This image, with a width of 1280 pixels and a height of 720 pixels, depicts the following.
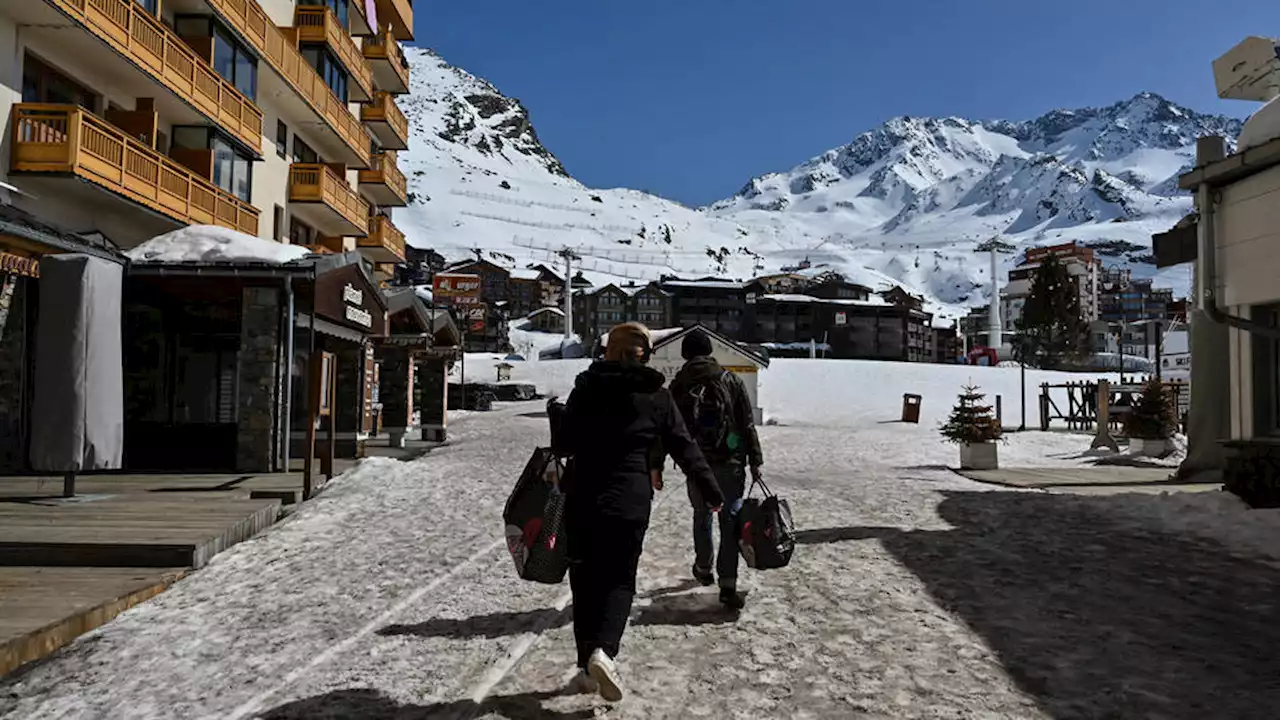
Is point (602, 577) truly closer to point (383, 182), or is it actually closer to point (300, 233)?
point (300, 233)

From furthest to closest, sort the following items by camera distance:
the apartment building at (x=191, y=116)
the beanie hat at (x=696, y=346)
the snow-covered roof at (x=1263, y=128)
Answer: the apartment building at (x=191, y=116) < the snow-covered roof at (x=1263, y=128) < the beanie hat at (x=696, y=346)

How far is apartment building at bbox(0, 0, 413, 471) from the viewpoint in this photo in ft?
45.2

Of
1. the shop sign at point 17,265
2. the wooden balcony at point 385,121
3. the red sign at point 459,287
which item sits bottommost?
the shop sign at point 17,265

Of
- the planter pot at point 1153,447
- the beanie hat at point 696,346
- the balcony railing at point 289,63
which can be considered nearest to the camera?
the beanie hat at point 696,346

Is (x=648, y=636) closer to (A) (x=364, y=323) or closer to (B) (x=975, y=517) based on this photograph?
(B) (x=975, y=517)

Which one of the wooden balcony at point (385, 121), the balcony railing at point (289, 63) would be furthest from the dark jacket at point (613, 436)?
the wooden balcony at point (385, 121)

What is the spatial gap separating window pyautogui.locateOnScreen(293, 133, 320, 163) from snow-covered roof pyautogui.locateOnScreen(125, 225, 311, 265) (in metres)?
13.9

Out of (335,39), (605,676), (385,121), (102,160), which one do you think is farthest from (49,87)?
(385,121)

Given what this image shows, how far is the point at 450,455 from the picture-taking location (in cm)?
1838

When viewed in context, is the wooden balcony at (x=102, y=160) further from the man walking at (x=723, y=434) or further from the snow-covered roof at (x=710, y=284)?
the snow-covered roof at (x=710, y=284)

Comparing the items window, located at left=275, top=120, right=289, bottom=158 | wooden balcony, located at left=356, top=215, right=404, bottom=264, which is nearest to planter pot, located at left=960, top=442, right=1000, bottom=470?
window, located at left=275, top=120, right=289, bottom=158

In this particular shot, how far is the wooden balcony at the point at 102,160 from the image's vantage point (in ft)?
47.0

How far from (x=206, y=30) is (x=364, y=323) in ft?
32.4

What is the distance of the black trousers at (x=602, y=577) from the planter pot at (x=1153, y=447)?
17.8 m
